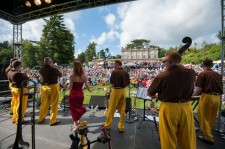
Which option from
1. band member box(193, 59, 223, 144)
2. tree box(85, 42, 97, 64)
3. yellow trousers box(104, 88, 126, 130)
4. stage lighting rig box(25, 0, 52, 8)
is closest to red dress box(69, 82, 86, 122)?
yellow trousers box(104, 88, 126, 130)

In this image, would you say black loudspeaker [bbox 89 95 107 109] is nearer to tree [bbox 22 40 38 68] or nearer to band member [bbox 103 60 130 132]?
band member [bbox 103 60 130 132]

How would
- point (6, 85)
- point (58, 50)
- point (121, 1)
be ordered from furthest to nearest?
1. point (58, 50)
2. point (6, 85)
3. point (121, 1)

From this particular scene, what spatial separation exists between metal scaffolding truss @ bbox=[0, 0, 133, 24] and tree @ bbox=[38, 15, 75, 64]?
25.7 meters

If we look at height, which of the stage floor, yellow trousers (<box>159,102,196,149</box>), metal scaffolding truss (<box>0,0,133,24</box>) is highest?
metal scaffolding truss (<box>0,0,133,24</box>)

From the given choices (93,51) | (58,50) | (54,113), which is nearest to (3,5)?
(54,113)

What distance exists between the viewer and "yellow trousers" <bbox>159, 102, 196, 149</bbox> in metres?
2.38

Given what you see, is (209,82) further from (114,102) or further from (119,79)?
(114,102)

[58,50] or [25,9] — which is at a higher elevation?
[58,50]

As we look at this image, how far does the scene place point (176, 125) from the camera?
240cm

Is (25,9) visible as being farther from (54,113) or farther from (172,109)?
(172,109)

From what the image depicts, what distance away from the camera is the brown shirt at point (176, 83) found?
7.50 feet

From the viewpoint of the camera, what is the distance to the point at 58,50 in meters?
33.2

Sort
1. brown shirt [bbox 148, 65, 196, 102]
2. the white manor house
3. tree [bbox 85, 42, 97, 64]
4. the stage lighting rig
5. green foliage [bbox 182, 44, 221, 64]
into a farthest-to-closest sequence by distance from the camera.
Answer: tree [bbox 85, 42, 97, 64] < the white manor house < green foliage [bbox 182, 44, 221, 64] < the stage lighting rig < brown shirt [bbox 148, 65, 196, 102]

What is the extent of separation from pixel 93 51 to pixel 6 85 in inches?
2834
